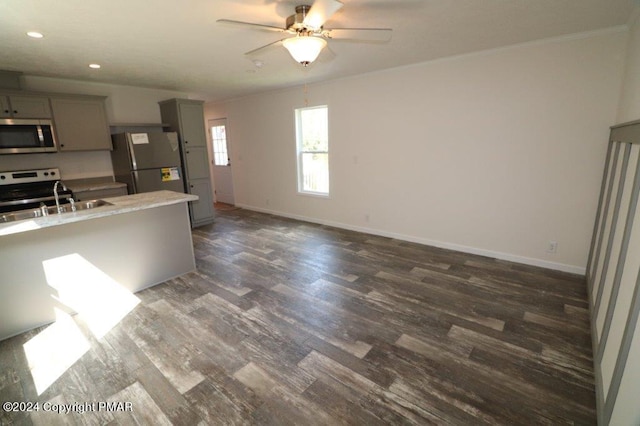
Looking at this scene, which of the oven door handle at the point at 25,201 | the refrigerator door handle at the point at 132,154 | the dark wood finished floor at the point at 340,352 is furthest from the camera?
the refrigerator door handle at the point at 132,154

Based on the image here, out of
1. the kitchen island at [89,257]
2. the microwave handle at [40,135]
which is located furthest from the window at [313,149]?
the microwave handle at [40,135]

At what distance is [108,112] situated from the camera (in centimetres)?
480

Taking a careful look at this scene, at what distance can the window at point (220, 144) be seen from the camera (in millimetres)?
7230

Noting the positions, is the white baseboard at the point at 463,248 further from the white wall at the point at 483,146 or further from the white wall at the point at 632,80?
the white wall at the point at 632,80

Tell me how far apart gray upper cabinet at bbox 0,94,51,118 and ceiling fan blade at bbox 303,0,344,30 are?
405cm

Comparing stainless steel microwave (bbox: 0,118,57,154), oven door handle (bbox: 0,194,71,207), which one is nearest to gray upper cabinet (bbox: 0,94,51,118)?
stainless steel microwave (bbox: 0,118,57,154)

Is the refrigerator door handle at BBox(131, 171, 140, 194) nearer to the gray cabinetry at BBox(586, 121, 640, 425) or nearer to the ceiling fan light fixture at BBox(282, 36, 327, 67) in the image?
the ceiling fan light fixture at BBox(282, 36, 327, 67)

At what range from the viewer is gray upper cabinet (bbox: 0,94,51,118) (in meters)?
3.60

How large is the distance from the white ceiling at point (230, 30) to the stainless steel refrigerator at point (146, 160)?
1.00m

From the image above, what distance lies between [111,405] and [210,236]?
11.1 feet

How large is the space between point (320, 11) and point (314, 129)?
3684 mm

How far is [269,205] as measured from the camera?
6531mm

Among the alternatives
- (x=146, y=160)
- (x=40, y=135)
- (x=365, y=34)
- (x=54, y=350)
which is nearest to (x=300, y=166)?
(x=146, y=160)

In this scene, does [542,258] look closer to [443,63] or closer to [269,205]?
[443,63]
